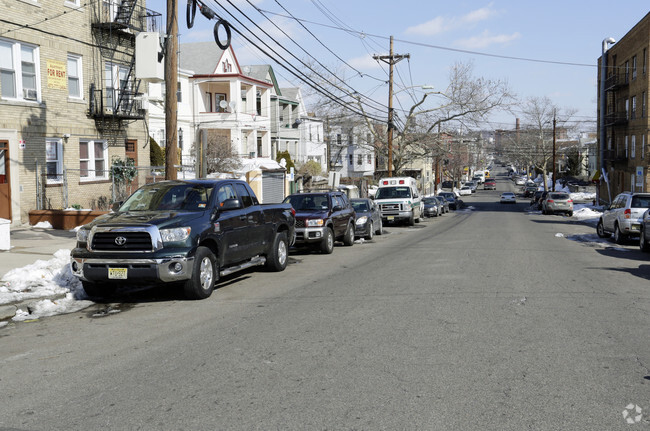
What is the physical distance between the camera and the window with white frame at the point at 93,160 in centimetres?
2336

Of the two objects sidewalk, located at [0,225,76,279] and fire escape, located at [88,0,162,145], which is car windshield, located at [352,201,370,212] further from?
sidewalk, located at [0,225,76,279]

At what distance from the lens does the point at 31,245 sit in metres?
16.1

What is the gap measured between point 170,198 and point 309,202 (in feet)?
26.0

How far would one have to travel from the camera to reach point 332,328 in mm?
7824

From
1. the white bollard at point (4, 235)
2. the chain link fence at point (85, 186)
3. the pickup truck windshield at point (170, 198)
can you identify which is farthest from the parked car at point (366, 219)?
the pickup truck windshield at point (170, 198)

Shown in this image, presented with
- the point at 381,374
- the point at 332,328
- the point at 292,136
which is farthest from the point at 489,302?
the point at 292,136

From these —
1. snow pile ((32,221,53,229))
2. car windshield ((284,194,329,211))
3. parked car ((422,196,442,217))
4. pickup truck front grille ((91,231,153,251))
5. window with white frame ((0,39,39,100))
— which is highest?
window with white frame ((0,39,39,100))

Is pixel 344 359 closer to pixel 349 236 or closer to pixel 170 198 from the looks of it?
pixel 170 198

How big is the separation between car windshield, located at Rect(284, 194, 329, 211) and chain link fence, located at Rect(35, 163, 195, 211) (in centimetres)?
377

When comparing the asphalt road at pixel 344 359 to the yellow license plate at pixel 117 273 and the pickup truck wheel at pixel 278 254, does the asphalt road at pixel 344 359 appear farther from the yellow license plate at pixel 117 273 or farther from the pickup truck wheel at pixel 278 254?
the pickup truck wheel at pixel 278 254

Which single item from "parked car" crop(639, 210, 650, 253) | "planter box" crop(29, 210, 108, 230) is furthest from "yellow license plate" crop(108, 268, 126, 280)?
"parked car" crop(639, 210, 650, 253)

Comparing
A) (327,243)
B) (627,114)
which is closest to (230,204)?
(327,243)

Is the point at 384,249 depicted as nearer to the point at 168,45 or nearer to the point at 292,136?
the point at 168,45

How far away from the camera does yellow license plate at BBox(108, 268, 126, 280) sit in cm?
964
